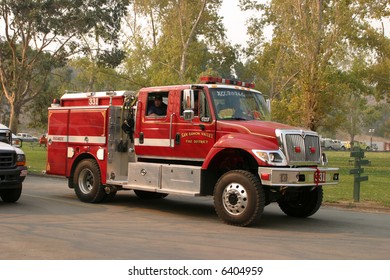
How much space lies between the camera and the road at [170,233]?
276 inches

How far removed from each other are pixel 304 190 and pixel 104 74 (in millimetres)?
35756

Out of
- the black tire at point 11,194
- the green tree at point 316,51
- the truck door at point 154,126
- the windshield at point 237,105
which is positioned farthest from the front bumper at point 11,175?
the green tree at point 316,51

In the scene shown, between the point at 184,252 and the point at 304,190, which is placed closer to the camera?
the point at 184,252

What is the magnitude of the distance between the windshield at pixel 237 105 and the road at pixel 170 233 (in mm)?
2062

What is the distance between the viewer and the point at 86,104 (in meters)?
12.9

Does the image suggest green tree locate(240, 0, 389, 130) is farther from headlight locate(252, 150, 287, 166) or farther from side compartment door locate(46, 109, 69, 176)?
headlight locate(252, 150, 287, 166)

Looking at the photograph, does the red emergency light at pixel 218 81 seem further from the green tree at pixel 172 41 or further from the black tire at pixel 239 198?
the green tree at pixel 172 41

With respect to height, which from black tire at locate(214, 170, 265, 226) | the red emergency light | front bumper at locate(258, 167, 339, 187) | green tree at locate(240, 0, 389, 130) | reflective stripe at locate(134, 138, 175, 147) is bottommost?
black tire at locate(214, 170, 265, 226)

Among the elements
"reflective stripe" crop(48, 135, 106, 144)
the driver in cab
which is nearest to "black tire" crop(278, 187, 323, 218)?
the driver in cab

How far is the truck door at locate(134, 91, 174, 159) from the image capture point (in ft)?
35.5

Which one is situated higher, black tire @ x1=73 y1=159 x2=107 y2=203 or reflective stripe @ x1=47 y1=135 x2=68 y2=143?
reflective stripe @ x1=47 y1=135 x2=68 y2=143

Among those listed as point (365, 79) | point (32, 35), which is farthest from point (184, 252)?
point (365, 79)

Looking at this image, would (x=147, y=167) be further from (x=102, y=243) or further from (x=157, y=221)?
(x=102, y=243)

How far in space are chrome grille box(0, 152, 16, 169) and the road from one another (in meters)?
0.87
